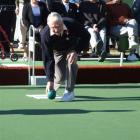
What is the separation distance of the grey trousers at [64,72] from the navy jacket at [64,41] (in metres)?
0.13

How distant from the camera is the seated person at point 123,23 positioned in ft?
41.9

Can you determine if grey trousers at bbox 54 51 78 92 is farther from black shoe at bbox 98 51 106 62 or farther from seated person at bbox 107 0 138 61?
seated person at bbox 107 0 138 61

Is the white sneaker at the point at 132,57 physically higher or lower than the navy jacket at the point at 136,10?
lower

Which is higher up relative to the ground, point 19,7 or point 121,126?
point 19,7

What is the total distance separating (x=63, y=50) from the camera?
26.6 ft

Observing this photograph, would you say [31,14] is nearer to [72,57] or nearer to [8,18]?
[8,18]

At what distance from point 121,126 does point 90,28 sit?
21.8 ft

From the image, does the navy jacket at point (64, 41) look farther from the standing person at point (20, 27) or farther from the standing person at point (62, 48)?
the standing person at point (20, 27)

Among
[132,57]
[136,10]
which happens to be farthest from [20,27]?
[136,10]

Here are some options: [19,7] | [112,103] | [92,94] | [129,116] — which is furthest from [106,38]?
[129,116]

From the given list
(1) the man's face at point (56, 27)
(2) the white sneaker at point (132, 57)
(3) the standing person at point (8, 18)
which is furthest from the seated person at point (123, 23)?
(1) the man's face at point (56, 27)

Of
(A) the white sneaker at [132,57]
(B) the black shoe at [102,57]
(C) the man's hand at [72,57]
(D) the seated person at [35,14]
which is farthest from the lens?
(A) the white sneaker at [132,57]

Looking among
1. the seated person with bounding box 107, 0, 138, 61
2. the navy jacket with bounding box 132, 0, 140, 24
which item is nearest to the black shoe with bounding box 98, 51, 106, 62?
the seated person with bounding box 107, 0, 138, 61

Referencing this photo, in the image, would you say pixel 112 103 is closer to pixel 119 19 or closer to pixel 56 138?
pixel 56 138
